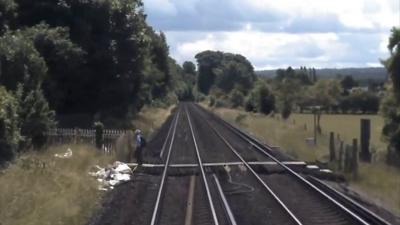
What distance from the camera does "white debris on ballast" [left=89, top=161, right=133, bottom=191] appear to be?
79.5 feet

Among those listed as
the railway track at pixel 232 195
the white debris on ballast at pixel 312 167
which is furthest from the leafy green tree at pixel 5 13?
the white debris on ballast at pixel 312 167

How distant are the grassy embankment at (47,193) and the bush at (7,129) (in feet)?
1.27

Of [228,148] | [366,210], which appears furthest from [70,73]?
[366,210]

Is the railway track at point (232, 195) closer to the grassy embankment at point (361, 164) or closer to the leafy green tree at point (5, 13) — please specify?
the grassy embankment at point (361, 164)

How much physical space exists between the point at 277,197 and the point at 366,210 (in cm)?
345

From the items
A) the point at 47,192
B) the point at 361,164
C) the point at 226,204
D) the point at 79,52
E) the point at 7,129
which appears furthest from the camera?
the point at 79,52

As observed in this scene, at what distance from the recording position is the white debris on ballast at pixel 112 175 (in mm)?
24222

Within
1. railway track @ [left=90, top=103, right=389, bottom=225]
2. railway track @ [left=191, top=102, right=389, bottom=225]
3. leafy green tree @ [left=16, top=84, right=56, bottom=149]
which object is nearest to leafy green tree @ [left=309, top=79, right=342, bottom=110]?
railway track @ [left=90, top=103, right=389, bottom=225]

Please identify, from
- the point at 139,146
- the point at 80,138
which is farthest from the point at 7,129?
the point at 80,138

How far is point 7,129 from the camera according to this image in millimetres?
22953

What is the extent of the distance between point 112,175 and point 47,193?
7077mm

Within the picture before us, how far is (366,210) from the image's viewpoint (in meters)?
18.6

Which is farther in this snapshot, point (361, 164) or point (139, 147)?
point (361, 164)

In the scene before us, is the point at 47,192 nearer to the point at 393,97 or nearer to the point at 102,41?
the point at 102,41
